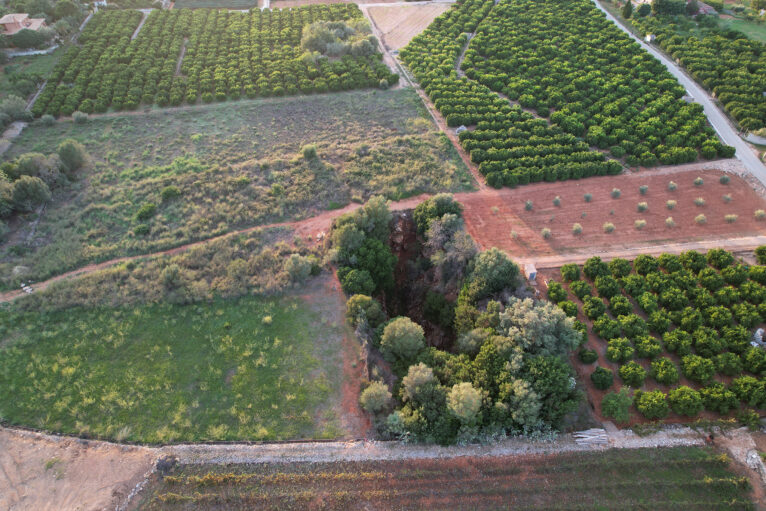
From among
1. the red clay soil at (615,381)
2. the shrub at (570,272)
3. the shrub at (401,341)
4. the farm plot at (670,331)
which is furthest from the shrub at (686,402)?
the shrub at (401,341)

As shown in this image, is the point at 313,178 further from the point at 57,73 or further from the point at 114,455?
the point at 57,73

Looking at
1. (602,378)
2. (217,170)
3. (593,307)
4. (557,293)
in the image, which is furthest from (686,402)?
(217,170)

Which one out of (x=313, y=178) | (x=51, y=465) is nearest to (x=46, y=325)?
(x=51, y=465)

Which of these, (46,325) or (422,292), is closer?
(46,325)

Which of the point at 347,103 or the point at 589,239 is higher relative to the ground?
the point at 347,103

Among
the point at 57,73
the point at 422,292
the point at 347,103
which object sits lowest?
the point at 422,292

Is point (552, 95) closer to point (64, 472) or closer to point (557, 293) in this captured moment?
point (557, 293)

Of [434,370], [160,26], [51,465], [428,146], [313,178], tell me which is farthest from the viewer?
[160,26]
